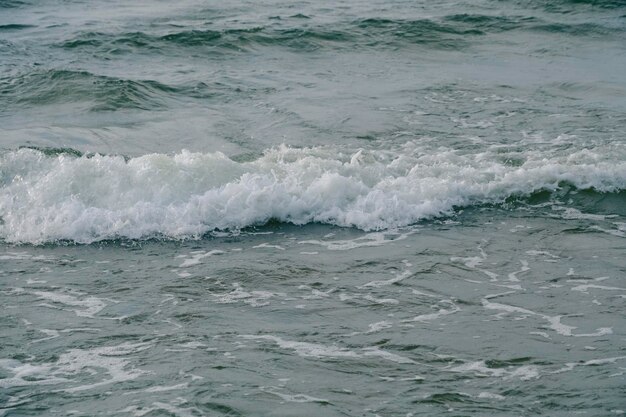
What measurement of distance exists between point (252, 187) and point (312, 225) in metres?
0.86

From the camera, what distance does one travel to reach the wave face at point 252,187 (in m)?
9.20

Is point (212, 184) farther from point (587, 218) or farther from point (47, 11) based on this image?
point (47, 11)

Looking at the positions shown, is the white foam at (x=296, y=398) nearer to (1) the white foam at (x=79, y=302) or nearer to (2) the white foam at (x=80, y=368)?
(2) the white foam at (x=80, y=368)

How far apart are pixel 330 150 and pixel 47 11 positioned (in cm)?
1172

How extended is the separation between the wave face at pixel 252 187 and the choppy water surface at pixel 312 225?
0.03 m

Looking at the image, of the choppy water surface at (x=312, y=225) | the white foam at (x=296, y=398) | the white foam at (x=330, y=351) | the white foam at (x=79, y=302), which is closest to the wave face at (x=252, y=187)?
the choppy water surface at (x=312, y=225)

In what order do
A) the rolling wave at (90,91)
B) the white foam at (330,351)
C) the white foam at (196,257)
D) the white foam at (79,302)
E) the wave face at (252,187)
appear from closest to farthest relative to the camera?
the white foam at (330,351) → the white foam at (79,302) → the white foam at (196,257) → the wave face at (252,187) → the rolling wave at (90,91)

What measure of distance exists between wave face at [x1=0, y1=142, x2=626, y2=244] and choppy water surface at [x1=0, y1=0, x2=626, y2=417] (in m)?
0.03

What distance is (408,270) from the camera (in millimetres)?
7941

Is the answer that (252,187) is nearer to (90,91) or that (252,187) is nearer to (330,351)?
(330,351)

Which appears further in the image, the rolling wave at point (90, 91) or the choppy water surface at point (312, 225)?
the rolling wave at point (90, 91)

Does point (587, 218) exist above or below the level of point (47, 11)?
below

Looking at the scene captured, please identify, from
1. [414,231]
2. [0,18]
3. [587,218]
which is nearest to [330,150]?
[414,231]

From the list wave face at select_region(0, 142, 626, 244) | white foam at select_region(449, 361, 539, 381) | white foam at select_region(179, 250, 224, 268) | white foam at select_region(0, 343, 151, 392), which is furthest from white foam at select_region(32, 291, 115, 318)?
white foam at select_region(449, 361, 539, 381)
